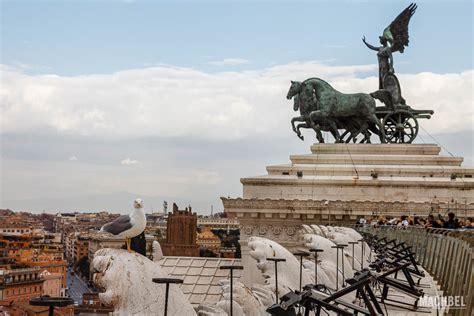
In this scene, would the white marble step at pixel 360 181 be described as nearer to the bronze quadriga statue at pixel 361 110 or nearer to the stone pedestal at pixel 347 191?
the stone pedestal at pixel 347 191

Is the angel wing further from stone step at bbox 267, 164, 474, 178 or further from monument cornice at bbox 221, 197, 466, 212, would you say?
monument cornice at bbox 221, 197, 466, 212

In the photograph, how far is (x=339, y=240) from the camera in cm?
1259

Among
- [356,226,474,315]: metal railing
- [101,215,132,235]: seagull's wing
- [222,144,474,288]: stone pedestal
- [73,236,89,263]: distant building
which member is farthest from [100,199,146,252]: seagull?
[73,236,89,263]: distant building

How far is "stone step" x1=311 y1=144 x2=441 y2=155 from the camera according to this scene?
111ft

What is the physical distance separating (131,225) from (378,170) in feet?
84.9

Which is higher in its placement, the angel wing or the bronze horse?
the angel wing

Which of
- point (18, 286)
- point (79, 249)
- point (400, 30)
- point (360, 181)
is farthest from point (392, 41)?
point (79, 249)

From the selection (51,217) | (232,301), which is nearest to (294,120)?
(232,301)

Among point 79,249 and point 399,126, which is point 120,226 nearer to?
point 399,126

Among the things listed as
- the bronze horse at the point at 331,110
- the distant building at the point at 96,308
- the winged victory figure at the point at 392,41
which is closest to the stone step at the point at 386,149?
the bronze horse at the point at 331,110

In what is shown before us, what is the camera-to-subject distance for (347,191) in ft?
98.3

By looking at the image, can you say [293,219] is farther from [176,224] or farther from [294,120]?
[176,224]

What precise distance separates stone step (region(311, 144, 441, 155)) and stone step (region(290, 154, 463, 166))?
28.0 inches

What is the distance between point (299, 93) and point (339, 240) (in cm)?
2424
